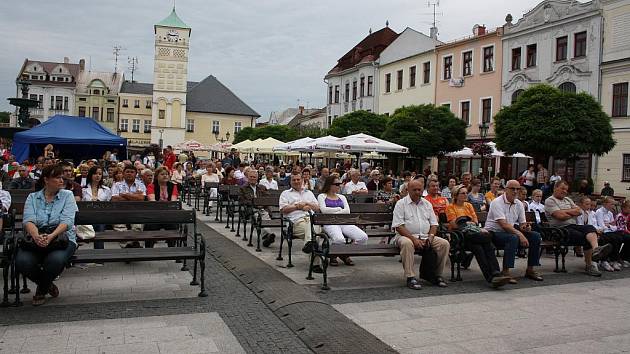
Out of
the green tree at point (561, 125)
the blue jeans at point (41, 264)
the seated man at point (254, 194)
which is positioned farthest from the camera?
the green tree at point (561, 125)

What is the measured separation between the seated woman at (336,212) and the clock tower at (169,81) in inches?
3011

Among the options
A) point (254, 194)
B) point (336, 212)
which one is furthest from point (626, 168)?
point (336, 212)

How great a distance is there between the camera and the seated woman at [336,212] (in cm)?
879

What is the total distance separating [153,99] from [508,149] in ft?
217

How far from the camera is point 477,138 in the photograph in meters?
38.8

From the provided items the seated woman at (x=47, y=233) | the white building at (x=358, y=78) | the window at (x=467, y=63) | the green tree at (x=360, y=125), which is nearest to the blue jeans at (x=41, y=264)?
the seated woman at (x=47, y=233)

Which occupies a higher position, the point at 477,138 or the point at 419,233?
the point at 477,138

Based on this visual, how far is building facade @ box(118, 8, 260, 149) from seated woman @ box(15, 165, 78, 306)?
72.3 meters

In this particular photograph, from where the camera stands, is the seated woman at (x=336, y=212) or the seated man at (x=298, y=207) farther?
the seated man at (x=298, y=207)

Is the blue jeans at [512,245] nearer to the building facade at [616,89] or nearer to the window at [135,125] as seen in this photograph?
the building facade at [616,89]

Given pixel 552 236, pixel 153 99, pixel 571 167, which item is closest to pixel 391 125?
pixel 571 167

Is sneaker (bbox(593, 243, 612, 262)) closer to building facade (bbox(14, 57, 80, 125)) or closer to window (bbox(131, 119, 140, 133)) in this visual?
window (bbox(131, 119, 140, 133))

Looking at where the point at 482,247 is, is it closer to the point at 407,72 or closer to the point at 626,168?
the point at 626,168

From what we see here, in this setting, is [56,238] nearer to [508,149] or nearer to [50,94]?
[508,149]
